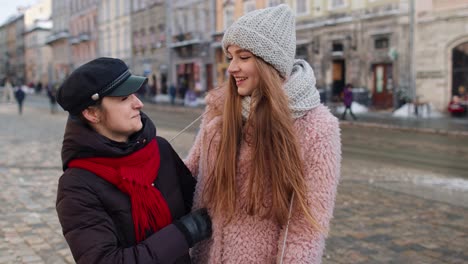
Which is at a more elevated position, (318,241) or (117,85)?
(117,85)

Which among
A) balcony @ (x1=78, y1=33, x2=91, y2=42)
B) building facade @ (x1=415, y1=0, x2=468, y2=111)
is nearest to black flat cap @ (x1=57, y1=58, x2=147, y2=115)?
building facade @ (x1=415, y1=0, x2=468, y2=111)

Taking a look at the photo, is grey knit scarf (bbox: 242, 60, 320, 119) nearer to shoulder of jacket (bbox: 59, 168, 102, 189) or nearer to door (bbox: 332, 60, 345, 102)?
shoulder of jacket (bbox: 59, 168, 102, 189)

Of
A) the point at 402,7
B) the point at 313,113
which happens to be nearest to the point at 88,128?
the point at 313,113

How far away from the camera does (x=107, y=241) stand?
5.44 ft

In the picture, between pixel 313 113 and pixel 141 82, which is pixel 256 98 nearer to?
pixel 313 113

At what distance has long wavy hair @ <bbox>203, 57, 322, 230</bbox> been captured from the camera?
1.80 m

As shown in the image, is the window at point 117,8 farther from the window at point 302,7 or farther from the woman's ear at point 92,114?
the woman's ear at point 92,114

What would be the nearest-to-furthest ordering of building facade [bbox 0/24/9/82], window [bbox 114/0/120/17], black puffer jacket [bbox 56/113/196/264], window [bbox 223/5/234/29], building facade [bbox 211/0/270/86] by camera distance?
black puffer jacket [bbox 56/113/196/264] → building facade [bbox 211/0/270/86] → window [bbox 223/5/234/29] → window [bbox 114/0/120/17] → building facade [bbox 0/24/9/82]

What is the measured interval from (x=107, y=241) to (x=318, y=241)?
76 centimetres

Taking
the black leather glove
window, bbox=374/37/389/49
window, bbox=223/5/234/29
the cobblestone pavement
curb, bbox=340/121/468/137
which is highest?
window, bbox=223/5/234/29

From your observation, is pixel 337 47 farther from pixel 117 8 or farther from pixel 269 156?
pixel 117 8

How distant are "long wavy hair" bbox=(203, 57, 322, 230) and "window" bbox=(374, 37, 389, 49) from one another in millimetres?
23596

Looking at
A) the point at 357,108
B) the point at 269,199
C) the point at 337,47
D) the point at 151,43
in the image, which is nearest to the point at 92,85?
the point at 269,199

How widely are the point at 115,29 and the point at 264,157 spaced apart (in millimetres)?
54223
